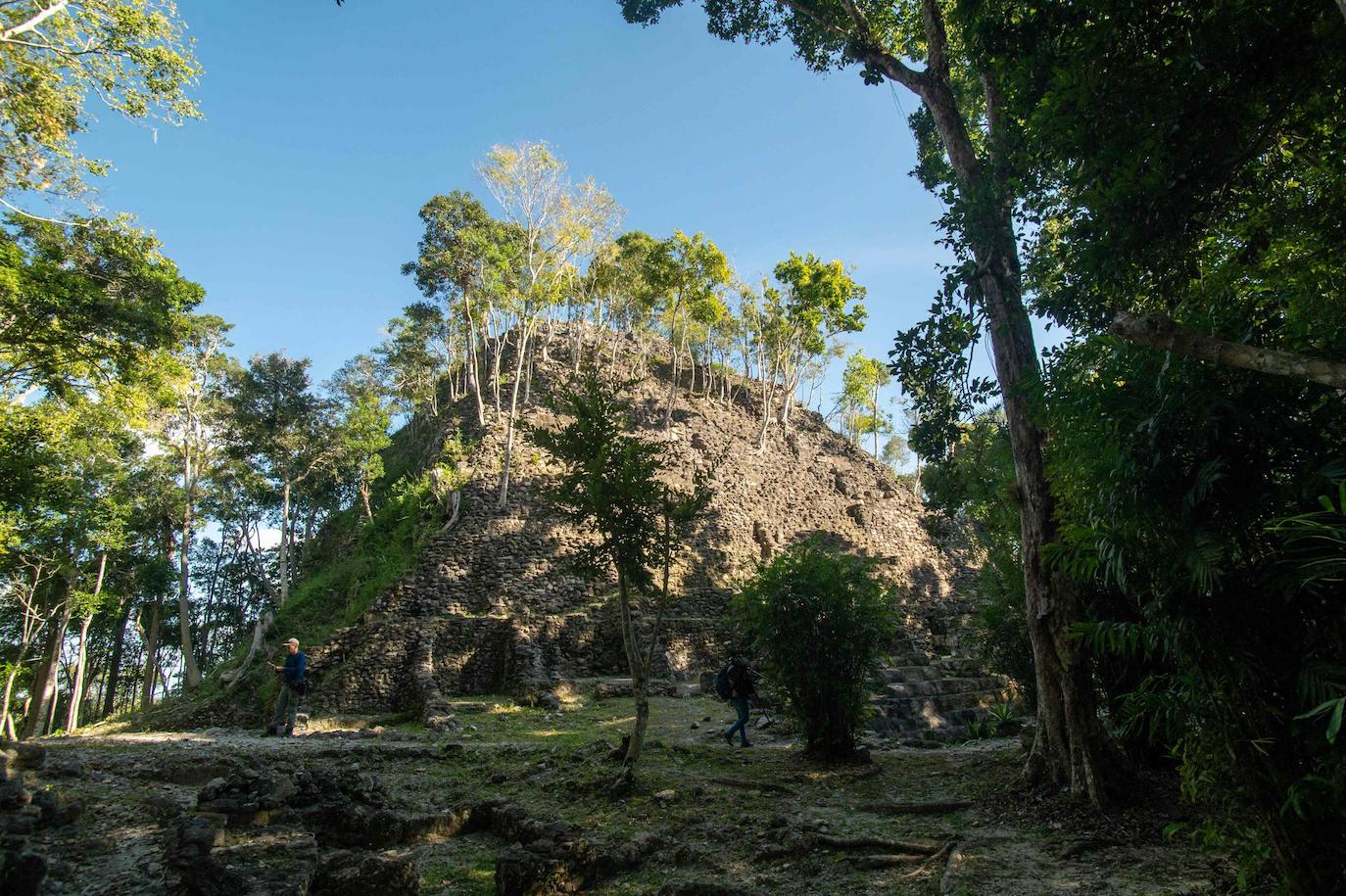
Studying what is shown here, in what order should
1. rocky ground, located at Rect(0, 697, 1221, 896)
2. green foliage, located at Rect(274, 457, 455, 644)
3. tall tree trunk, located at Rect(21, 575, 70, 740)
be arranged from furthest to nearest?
green foliage, located at Rect(274, 457, 455, 644) → tall tree trunk, located at Rect(21, 575, 70, 740) → rocky ground, located at Rect(0, 697, 1221, 896)

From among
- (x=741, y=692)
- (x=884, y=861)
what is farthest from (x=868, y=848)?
(x=741, y=692)

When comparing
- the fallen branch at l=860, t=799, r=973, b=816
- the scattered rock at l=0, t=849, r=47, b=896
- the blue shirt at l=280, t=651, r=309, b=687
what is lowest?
the fallen branch at l=860, t=799, r=973, b=816

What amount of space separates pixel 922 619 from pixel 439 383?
81.5ft

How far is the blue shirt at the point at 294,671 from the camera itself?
11280mm

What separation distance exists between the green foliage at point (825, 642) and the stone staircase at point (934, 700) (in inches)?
87.2

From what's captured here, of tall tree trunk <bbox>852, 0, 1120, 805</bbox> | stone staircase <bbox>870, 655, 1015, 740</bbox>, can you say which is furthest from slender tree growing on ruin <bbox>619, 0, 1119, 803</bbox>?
stone staircase <bbox>870, 655, 1015, 740</bbox>

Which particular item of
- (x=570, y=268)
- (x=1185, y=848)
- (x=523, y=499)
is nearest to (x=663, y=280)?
(x=570, y=268)

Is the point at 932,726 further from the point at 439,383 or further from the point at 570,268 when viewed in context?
the point at 439,383

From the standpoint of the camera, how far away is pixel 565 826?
5.32 metres

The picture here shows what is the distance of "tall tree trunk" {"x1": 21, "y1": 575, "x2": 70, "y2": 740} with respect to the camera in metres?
16.0

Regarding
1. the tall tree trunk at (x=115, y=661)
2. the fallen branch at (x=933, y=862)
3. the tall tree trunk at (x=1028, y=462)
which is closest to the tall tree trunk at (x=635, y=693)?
the fallen branch at (x=933, y=862)

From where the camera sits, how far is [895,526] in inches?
1160

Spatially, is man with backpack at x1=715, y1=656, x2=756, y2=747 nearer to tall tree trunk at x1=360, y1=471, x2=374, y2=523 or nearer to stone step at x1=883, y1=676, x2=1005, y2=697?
stone step at x1=883, y1=676, x2=1005, y2=697

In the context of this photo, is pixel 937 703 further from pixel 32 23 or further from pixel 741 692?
pixel 32 23
